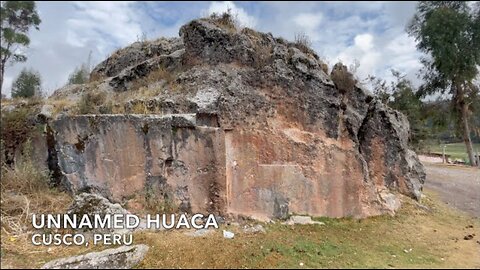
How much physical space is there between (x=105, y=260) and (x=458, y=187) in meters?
14.7

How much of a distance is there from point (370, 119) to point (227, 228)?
18.4 ft

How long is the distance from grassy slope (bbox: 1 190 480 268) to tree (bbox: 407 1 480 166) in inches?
651

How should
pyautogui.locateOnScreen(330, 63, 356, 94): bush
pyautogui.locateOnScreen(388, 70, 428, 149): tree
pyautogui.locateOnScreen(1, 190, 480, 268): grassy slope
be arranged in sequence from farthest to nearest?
pyautogui.locateOnScreen(388, 70, 428, 149): tree, pyautogui.locateOnScreen(330, 63, 356, 94): bush, pyautogui.locateOnScreen(1, 190, 480, 268): grassy slope

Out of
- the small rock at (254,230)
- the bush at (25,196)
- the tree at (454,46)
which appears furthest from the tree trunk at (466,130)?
the bush at (25,196)

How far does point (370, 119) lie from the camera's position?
35.8ft

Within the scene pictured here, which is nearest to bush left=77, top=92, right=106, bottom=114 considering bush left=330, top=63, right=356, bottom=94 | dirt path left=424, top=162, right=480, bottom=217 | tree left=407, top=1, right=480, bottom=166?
bush left=330, top=63, right=356, bottom=94

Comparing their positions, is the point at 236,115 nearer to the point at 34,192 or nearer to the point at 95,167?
the point at 95,167

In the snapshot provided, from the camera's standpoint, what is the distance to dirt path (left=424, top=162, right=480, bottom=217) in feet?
41.4

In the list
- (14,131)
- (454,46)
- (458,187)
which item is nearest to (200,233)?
(14,131)

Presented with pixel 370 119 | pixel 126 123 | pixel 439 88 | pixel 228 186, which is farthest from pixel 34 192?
pixel 439 88

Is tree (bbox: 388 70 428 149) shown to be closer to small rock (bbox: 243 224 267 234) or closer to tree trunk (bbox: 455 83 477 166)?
tree trunk (bbox: 455 83 477 166)

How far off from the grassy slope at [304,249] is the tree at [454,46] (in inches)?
651

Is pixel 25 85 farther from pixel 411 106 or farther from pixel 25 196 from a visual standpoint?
pixel 411 106

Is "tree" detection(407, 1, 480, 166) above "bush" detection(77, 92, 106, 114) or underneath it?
above
